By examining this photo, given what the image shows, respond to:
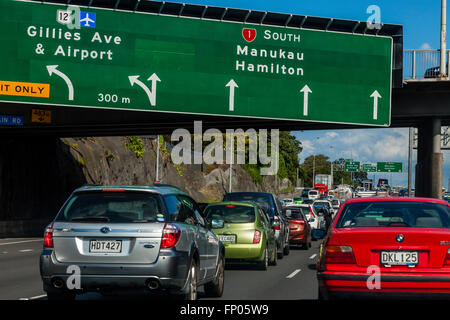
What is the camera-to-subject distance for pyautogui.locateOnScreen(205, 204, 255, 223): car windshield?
18234mm

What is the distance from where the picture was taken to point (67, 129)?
3722 cm

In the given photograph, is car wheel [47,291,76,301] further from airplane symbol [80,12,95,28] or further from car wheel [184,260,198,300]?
airplane symbol [80,12,95,28]

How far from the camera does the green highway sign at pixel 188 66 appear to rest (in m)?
26.9

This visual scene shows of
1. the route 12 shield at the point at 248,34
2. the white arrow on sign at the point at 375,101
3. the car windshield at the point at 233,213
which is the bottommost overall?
the car windshield at the point at 233,213

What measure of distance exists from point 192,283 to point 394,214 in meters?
2.91

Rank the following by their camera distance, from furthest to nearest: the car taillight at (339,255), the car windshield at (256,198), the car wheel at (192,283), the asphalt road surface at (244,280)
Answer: the car windshield at (256,198) → the asphalt road surface at (244,280) → the car wheel at (192,283) → the car taillight at (339,255)

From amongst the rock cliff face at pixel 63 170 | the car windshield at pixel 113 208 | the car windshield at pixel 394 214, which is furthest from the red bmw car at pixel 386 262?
the rock cliff face at pixel 63 170

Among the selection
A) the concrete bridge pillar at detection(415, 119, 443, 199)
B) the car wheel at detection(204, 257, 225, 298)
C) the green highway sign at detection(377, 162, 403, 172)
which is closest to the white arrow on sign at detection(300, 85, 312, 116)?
the concrete bridge pillar at detection(415, 119, 443, 199)

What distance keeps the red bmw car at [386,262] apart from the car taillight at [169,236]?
6.20 feet

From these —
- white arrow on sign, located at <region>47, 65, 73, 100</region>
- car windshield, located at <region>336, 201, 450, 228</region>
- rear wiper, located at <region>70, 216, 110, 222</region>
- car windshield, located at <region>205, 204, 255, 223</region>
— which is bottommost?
car windshield, located at <region>205, 204, 255, 223</region>

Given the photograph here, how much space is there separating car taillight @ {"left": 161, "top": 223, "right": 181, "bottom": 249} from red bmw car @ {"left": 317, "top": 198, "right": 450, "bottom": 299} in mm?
1889

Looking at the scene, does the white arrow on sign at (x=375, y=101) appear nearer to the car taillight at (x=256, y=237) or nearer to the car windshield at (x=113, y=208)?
the car taillight at (x=256, y=237)
